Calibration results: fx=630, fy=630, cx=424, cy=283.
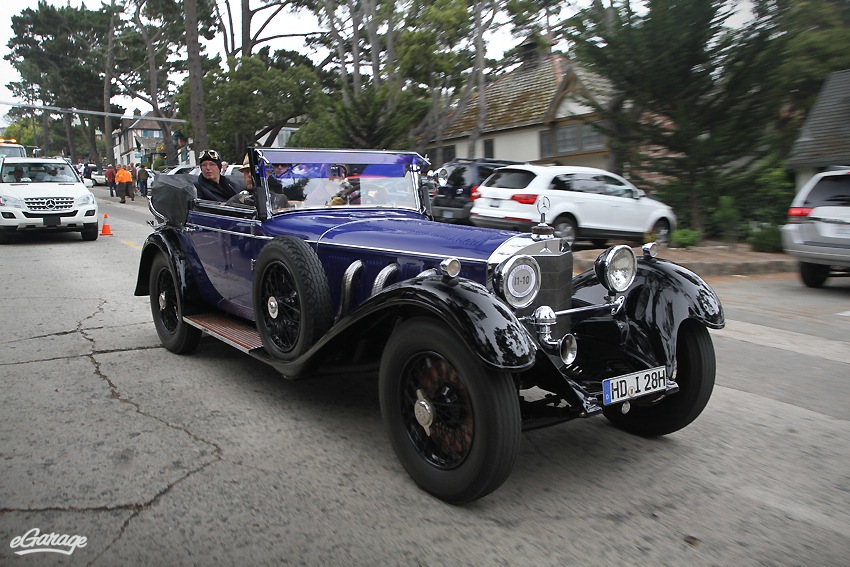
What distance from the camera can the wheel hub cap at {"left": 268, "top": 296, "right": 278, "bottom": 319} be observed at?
4.10 meters

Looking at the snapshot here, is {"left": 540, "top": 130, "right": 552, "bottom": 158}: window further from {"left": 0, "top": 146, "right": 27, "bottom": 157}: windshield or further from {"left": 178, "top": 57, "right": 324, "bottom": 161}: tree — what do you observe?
{"left": 0, "top": 146, "right": 27, "bottom": 157}: windshield

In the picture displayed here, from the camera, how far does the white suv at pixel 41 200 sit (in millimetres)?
13344

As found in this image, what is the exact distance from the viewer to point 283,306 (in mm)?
4055

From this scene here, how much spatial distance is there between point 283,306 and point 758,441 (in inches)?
116

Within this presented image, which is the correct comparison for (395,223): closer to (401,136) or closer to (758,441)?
(758,441)

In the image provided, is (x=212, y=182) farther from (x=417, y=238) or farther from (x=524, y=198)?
(x=524, y=198)

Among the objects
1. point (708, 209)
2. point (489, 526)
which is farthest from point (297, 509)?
point (708, 209)

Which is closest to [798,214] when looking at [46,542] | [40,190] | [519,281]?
[519,281]

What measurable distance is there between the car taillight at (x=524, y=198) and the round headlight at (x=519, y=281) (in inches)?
340

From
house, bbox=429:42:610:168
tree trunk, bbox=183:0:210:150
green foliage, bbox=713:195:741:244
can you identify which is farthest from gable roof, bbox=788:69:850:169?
tree trunk, bbox=183:0:210:150

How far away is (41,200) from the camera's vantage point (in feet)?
44.4

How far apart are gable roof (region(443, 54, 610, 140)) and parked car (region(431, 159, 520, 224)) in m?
11.2

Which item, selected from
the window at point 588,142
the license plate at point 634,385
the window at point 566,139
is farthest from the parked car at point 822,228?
the window at point 566,139

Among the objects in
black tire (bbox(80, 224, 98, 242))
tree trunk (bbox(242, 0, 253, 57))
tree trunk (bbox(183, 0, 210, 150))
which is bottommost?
black tire (bbox(80, 224, 98, 242))
